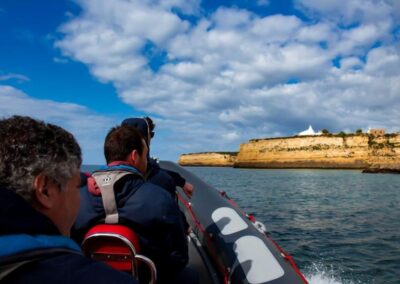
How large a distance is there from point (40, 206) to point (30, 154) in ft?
0.46

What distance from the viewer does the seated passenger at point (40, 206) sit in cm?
80

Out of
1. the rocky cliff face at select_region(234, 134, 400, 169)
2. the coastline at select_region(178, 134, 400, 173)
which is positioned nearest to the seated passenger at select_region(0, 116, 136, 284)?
the coastline at select_region(178, 134, 400, 173)

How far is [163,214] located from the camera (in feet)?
6.74

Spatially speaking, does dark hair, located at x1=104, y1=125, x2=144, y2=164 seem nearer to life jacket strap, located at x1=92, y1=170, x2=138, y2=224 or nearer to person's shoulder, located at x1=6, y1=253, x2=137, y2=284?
life jacket strap, located at x1=92, y1=170, x2=138, y2=224

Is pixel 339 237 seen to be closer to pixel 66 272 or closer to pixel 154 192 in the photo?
pixel 154 192

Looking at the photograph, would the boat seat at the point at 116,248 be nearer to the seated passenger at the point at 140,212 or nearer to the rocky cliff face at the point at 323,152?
the seated passenger at the point at 140,212

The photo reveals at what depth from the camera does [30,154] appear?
93cm

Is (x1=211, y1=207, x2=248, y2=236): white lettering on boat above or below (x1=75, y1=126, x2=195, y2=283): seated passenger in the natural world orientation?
below

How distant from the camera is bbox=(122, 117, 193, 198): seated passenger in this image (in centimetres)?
308

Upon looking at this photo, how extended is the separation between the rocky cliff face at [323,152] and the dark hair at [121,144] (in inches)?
2195

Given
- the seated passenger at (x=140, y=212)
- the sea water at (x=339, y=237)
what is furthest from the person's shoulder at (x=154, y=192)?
the sea water at (x=339, y=237)

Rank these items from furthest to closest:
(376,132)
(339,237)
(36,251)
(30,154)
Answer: (376,132)
(339,237)
(30,154)
(36,251)

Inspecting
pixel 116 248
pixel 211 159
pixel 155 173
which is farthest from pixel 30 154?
pixel 211 159

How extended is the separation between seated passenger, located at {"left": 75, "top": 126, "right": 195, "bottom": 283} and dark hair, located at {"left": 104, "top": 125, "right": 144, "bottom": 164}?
105 millimetres
